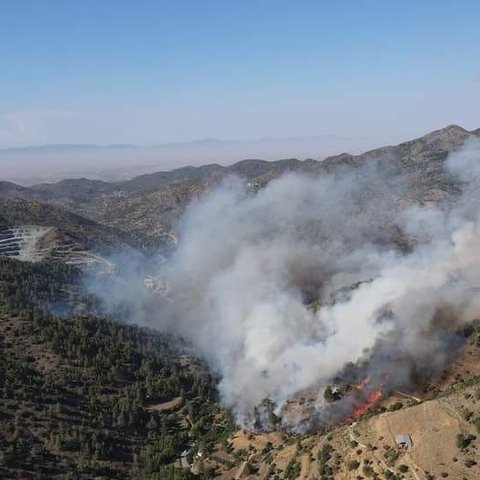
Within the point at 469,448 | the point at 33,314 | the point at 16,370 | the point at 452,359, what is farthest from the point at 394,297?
the point at 33,314

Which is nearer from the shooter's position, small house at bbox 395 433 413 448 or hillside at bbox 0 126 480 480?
small house at bbox 395 433 413 448

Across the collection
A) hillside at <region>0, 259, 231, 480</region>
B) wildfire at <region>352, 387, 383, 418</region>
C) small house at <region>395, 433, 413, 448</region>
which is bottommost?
hillside at <region>0, 259, 231, 480</region>

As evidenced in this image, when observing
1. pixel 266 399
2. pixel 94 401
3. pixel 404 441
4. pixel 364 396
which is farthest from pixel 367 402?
pixel 94 401

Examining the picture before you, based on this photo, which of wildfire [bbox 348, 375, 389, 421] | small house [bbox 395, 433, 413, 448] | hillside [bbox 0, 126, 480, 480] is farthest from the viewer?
wildfire [bbox 348, 375, 389, 421]

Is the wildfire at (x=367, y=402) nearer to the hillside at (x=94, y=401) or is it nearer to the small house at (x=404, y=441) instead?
the small house at (x=404, y=441)

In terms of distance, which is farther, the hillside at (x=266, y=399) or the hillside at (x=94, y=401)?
the hillside at (x=94, y=401)

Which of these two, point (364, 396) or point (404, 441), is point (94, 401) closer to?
point (364, 396)

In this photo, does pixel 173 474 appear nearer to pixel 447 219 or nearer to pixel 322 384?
pixel 322 384

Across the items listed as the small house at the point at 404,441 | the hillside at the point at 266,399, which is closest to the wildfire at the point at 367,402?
the hillside at the point at 266,399

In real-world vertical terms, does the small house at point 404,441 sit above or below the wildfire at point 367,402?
above

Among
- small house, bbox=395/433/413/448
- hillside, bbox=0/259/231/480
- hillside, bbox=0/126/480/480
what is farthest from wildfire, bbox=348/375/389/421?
hillside, bbox=0/259/231/480

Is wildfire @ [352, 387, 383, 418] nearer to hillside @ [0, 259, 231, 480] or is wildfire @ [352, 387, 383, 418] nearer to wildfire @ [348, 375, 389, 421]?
wildfire @ [348, 375, 389, 421]

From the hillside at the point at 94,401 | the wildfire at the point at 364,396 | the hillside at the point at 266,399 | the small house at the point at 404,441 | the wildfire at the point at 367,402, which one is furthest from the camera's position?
the hillside at the point at 94,401
